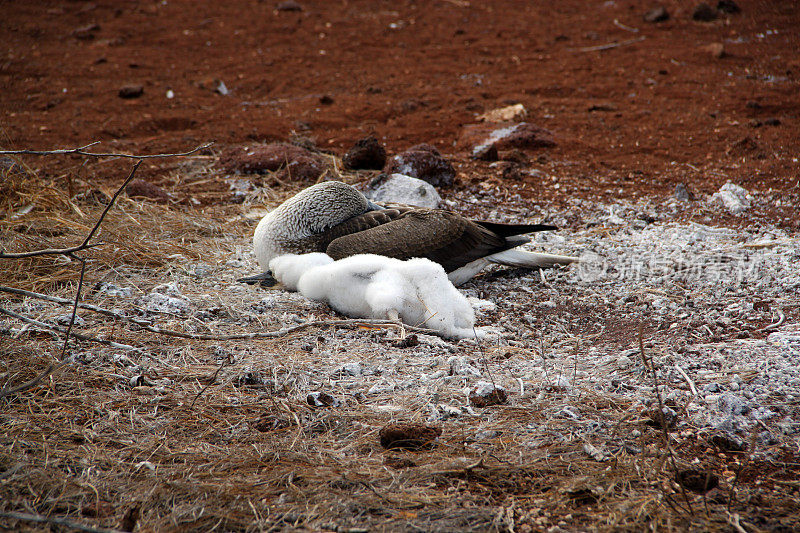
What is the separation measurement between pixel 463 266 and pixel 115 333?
2165 millimetres

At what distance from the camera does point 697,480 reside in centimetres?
239

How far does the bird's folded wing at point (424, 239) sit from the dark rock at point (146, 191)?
2.19m

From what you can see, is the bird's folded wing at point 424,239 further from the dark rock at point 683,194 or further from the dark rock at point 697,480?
the dark rock at point 697,480

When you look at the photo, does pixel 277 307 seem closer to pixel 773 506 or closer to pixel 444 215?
pixel 444 215

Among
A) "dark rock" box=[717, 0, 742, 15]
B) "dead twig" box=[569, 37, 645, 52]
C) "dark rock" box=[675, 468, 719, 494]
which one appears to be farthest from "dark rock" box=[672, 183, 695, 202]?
"dark rock" box=[717, 0, 742, 15]

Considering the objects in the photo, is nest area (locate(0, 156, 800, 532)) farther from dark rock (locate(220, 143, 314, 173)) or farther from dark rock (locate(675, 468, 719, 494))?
dark rock (locate(220, 143, 314, 173))

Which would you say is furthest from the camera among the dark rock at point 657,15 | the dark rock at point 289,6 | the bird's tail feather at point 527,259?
the dark rock at point 289,6

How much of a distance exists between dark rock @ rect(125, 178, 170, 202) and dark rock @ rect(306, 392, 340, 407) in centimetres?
336

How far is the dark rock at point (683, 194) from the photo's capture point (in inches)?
224

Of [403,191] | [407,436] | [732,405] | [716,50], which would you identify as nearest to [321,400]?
[407,436]

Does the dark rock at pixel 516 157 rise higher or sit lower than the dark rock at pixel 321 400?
lower

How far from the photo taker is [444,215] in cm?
453

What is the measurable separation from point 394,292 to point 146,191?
299 centimetres

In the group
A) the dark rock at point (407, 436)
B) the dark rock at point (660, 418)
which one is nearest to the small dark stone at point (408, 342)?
the dark rock at point (407, 436)
